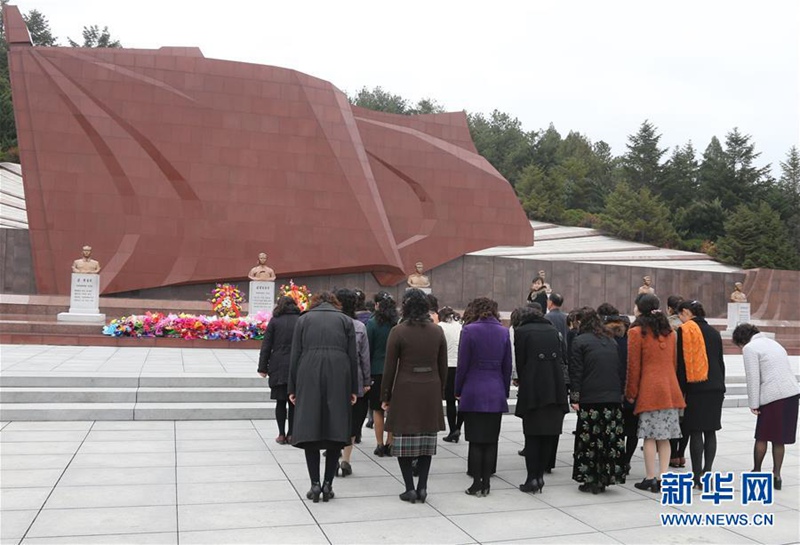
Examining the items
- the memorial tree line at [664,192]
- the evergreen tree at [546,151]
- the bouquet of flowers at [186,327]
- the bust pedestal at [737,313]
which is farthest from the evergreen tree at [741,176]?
the bouquet of flowers at [186,327]

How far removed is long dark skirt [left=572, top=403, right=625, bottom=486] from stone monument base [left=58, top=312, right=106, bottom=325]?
903cm

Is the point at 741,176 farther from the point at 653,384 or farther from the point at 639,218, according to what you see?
the point at 653,384

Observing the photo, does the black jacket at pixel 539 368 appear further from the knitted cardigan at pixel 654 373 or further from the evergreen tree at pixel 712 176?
the evergreen tree at pixel 712 176

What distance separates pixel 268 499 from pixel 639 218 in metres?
31.2

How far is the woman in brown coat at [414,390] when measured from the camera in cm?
414

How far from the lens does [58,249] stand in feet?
44.7

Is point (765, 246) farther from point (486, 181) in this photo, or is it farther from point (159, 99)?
point (159, 99)

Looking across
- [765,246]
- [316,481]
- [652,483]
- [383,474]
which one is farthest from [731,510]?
[765,246]

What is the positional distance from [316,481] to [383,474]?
79 cm

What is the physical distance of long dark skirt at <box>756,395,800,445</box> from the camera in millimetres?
4609

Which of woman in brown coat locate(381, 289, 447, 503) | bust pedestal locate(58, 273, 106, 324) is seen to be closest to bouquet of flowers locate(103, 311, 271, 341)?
bust pedestal locate(58, 273, 106, 324)

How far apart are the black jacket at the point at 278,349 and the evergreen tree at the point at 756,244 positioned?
26732 mm

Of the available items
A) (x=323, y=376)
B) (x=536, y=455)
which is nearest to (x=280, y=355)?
(x=323, y=376)

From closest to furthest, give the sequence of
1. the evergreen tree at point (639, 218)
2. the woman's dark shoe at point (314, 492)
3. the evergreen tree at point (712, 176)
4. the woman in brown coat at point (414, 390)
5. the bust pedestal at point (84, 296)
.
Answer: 1. the woman's dark shoe at point (314, 492)
2. the woman in brown coat at point (414, 390)
3. the bust pedestal at point (84, 296)
4. the evergreen tree at point (639, 218)
5. the evergreen tree at point (712, 176)
